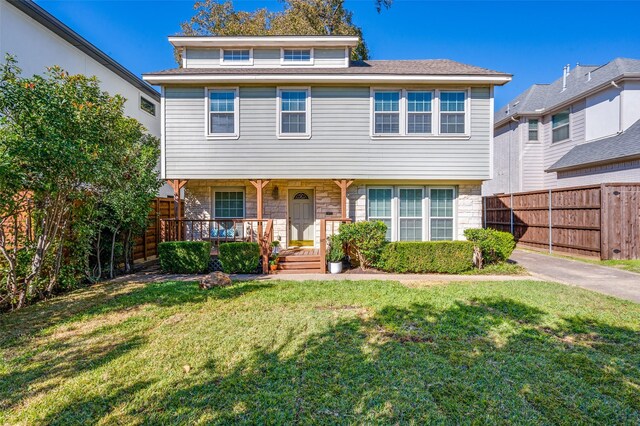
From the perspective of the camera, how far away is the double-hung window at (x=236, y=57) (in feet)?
34.3

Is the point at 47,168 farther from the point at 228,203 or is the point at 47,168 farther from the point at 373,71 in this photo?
the point at 373,71

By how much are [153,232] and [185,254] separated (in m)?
3.22

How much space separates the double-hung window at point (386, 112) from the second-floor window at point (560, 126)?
35.6ft

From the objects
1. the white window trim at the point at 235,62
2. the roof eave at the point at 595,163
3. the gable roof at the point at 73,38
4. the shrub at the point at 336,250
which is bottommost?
the shrub at the point at 336,250

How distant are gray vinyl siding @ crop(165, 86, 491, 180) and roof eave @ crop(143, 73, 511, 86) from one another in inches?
13.2

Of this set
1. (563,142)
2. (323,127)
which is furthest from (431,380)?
(563,142)

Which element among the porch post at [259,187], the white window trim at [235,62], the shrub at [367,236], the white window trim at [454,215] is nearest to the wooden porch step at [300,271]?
the shrub at [367,236]

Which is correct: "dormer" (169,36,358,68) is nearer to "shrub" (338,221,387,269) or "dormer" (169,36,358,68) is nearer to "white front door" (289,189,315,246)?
"white front door" (289,189,315,246)

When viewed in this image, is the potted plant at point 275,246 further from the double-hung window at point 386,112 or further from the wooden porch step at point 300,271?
the double-hung window at point 386,112

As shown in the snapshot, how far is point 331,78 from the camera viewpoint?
900 centimetres

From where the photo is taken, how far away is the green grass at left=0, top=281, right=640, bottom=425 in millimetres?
2604

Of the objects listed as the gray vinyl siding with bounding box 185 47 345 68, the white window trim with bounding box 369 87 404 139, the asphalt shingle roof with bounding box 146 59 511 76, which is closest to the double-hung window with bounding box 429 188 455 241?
the white window trim with bounding box 369 87 404 139

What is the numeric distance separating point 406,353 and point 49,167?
612 centimetres

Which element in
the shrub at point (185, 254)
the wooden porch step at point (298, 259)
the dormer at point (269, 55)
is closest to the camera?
the shrub at point (185, 254)
